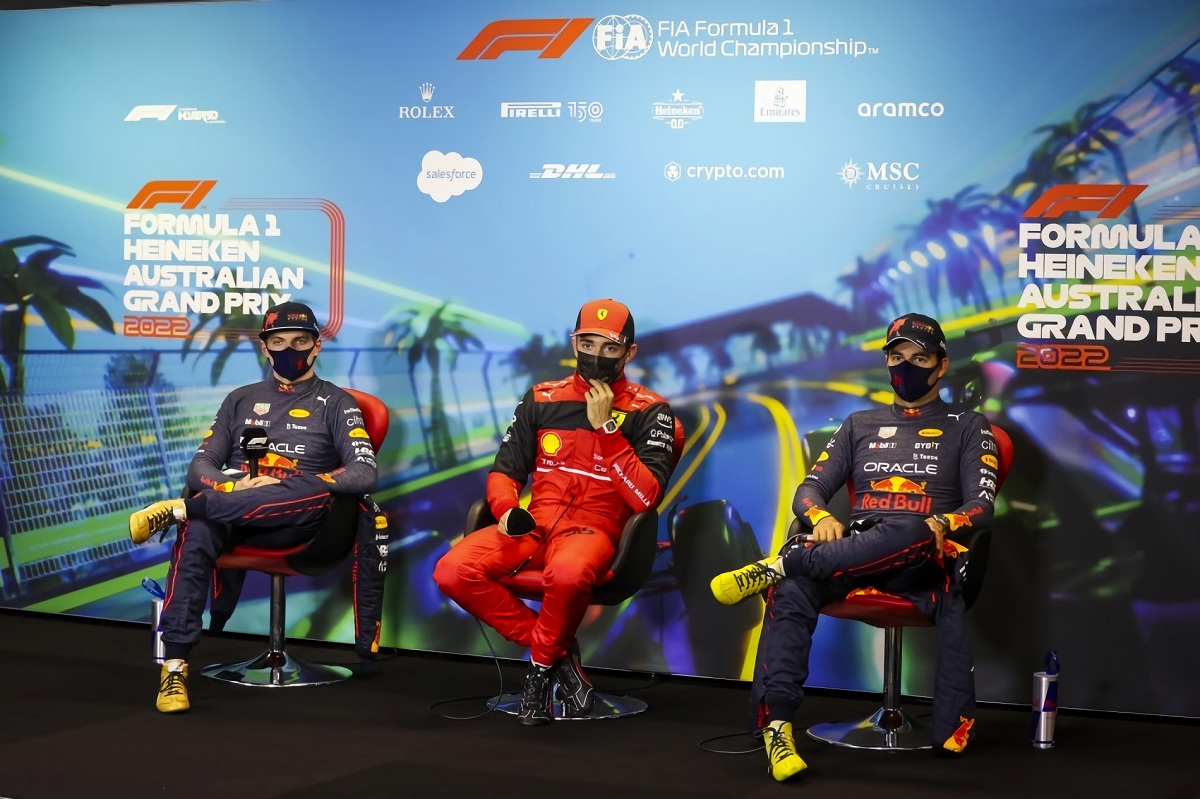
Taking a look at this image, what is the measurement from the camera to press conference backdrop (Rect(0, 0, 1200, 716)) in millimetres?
5016

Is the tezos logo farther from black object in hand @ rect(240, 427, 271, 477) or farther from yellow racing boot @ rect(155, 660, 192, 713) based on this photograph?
yellow racing boot @ rect(155, 660, 192, 713)

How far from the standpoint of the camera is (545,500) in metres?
5.12

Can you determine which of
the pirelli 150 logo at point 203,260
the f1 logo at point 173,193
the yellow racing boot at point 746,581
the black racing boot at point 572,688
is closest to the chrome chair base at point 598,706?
the black racing boot at point 572,688

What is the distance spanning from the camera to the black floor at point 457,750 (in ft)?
13.5

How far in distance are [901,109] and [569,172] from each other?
1.24m

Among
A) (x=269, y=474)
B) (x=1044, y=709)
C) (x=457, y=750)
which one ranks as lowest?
(x=457, y=750)

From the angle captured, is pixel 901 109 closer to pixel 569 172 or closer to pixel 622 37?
pixel 622 37

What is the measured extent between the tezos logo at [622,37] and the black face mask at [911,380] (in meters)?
1.59

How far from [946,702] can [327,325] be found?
2.87 meters

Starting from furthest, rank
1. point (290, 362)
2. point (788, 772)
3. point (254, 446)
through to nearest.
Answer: point (290, 362) < point (254, 446) < point (788, 772)

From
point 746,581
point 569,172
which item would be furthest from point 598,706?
point 569,172

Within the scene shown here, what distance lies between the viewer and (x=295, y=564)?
517cm

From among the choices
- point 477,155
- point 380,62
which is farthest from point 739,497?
point 380,62

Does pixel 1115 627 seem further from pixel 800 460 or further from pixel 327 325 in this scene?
pixel 327 325
